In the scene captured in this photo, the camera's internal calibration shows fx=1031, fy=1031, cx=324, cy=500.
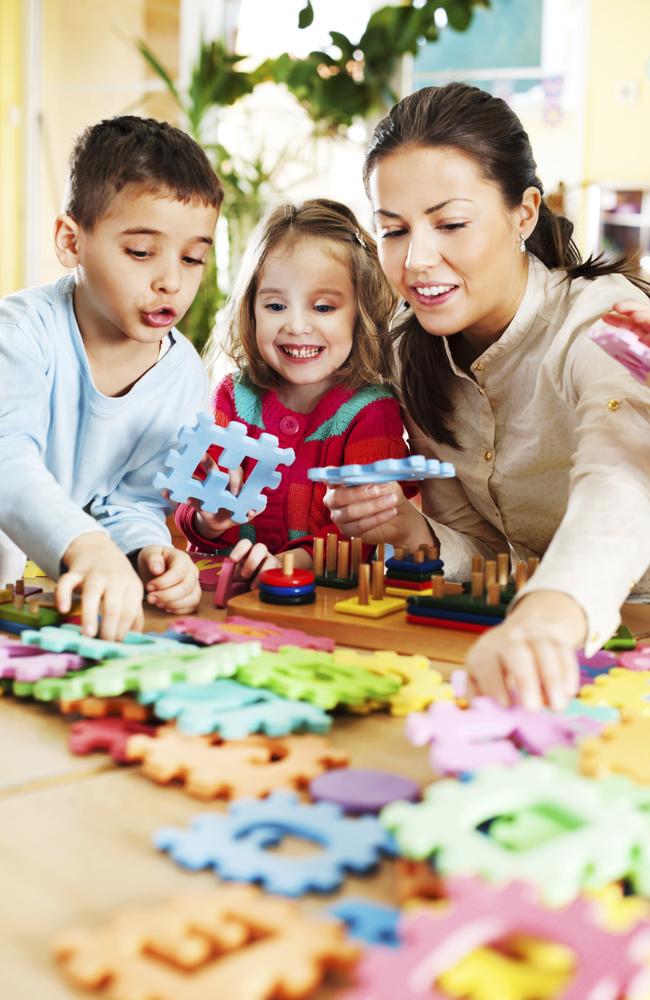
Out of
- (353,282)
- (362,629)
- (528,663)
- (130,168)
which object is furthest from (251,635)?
(353,282)

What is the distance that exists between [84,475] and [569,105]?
13.5 ft

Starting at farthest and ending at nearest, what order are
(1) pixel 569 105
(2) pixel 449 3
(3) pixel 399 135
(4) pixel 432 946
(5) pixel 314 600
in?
1. (1) pixel 569 105
2. (2) pixel 449 3
3. (3) pixel 399 135
4. (5) pixel 314 600
5. (4) pixel 432 946

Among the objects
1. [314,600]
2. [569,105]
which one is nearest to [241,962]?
[314,600]

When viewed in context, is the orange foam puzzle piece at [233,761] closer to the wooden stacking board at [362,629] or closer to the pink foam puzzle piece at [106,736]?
the pink foam puzzle piece at [106,736]

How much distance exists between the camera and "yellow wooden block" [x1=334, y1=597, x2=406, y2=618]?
1097 mm

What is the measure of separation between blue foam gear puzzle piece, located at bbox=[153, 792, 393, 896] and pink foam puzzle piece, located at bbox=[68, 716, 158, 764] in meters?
0.13

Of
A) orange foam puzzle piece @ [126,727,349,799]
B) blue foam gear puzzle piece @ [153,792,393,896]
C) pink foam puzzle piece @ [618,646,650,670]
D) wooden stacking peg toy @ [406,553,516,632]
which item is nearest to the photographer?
blue foam gear puzzle piece @ [153,792,393,896]

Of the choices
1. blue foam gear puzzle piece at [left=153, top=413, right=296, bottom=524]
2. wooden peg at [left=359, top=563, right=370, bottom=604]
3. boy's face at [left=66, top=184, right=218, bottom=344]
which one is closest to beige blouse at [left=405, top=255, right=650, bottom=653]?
wooden peg at [left=359, top=563, right=370, bottom=604]

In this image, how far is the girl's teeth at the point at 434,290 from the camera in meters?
1.35

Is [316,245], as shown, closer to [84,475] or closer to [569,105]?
[84,475]

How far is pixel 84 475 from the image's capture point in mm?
1436

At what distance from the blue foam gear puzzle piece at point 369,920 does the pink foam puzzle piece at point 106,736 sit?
0.25 meters

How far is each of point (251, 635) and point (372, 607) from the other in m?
0.18

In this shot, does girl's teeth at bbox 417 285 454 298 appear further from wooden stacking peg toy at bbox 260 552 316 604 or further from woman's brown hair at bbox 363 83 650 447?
wooden stacking peg toy at bbox 260 552 316 604
